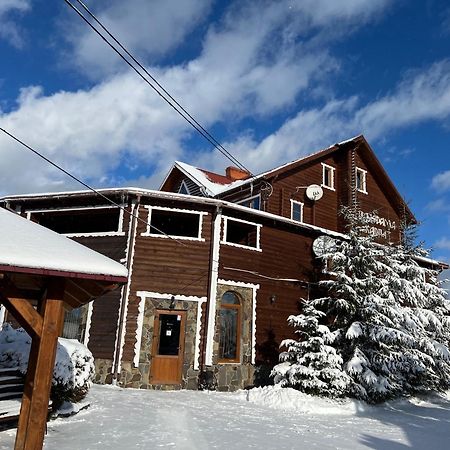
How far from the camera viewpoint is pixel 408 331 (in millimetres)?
14625

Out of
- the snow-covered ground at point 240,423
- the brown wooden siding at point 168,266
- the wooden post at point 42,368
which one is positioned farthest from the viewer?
the brown wooden siding at point 168,266

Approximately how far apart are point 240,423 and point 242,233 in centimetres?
817

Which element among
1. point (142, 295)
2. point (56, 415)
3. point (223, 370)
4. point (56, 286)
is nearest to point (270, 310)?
point (223, 370)

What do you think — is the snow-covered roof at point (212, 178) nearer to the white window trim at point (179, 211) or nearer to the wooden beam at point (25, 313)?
the white window trim at point (179, 211)

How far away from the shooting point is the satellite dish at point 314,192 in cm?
2053

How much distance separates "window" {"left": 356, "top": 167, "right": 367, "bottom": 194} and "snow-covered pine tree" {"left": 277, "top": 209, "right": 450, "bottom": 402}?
6.97m

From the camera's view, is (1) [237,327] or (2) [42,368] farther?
(1) [237,327]

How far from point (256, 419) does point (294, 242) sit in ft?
25.6

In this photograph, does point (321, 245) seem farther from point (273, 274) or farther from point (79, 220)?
point (79, 220)

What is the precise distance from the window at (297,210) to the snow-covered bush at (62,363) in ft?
43.8

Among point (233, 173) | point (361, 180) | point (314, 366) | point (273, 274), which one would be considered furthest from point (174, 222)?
point (361, 180)

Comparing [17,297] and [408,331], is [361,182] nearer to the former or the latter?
[408,331]

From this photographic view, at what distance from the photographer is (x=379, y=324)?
1362cm

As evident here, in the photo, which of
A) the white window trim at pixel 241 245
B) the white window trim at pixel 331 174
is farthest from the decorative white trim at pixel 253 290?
the white window trim at pixel 331 174
